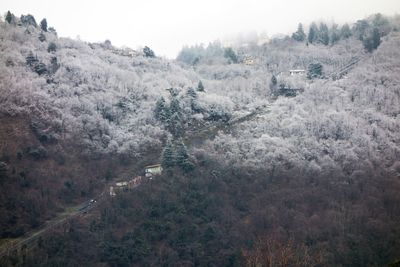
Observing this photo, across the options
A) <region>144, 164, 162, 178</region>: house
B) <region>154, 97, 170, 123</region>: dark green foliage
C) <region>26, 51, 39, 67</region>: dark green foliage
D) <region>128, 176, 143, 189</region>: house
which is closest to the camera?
<region>128, 176, 143, 189</region>: house

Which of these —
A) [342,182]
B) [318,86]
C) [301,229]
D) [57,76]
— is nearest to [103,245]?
[301,229]

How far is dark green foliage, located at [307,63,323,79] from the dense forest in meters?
0.17

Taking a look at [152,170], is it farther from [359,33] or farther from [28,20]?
[359,33]

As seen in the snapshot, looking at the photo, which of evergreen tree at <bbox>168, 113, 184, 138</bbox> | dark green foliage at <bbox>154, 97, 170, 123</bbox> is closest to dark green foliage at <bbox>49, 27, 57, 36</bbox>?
dark green foliage at <bbox>154, 97, 170, 123</bbox>

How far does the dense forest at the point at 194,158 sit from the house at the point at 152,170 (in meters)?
0.92

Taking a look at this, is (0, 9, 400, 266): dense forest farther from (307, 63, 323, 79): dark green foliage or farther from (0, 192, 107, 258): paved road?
(0, 192, 107, 258): paved road

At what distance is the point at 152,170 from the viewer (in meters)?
73.7

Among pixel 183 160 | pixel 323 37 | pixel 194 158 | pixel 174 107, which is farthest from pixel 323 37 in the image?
pixel 183 160

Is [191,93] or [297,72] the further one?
[297,72]

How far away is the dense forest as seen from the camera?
6256 centimetres

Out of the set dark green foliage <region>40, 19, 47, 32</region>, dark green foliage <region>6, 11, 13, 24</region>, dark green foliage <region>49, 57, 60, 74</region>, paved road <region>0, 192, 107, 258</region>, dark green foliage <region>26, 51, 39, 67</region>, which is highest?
dark green foliage <region>6, 11, 13, 24</region>

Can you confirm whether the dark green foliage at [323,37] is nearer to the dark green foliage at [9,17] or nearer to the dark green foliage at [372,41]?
the dark green foliage at [372,41]

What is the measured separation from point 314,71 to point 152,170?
1658 inches

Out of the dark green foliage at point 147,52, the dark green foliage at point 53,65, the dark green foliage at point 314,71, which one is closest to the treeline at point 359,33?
the dark green foliage at point 314,71
